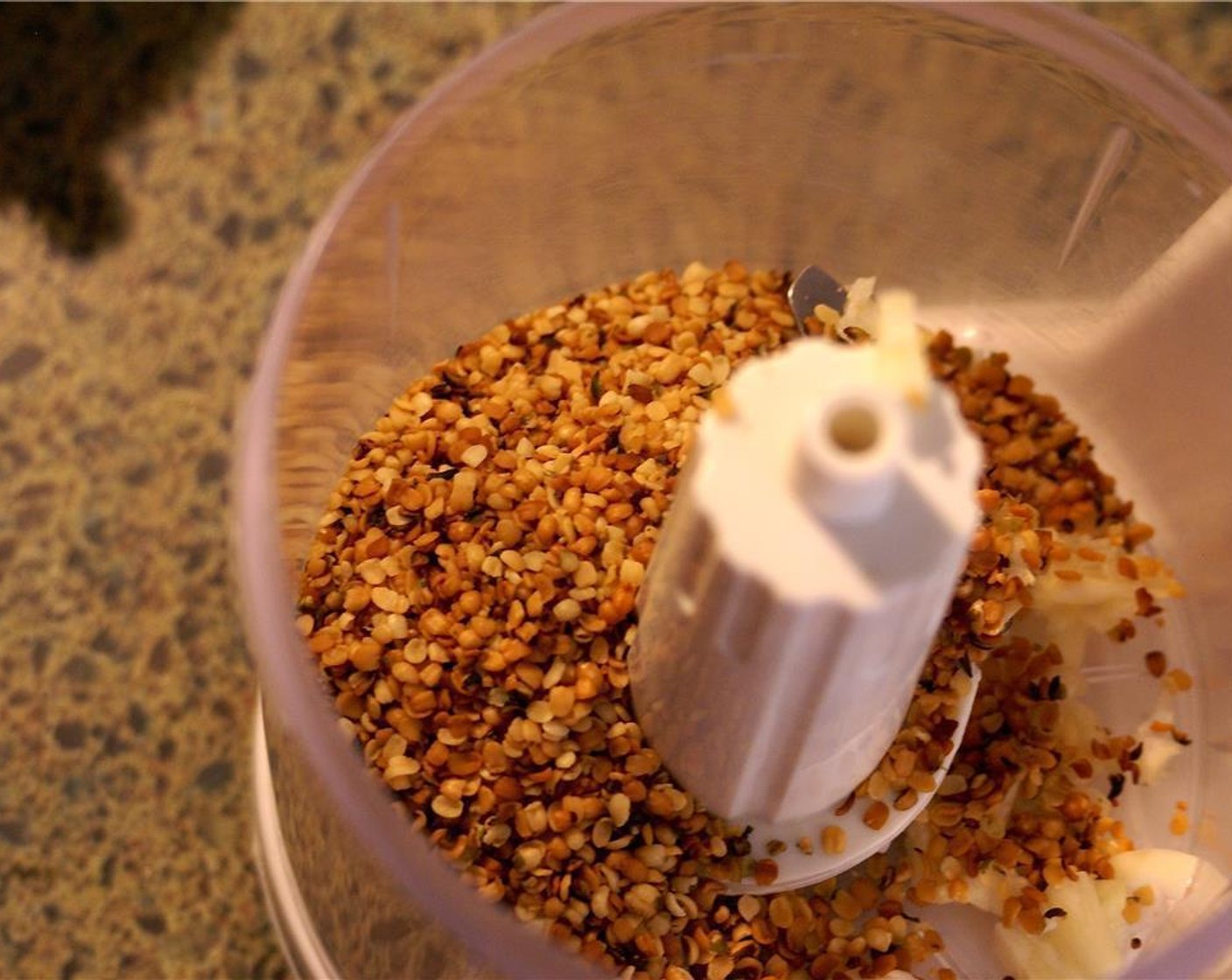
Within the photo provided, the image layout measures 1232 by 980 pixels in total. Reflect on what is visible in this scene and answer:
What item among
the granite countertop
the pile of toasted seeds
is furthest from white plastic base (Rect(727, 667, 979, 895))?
the granite countertop

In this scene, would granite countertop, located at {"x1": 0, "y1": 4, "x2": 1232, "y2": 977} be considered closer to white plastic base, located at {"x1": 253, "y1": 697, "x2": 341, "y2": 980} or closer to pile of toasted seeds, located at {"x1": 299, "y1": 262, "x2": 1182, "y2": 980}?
white plastic base, located at {"x1": 253, "y1": 697, "x2": 341, "y2": 980}

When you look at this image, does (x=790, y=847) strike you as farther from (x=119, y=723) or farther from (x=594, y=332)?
(x=119, y=723)

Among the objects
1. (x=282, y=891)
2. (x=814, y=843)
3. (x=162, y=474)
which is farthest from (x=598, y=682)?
(x=162, y=474)

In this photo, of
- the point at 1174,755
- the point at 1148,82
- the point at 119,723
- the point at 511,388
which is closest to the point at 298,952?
the point at 119,723

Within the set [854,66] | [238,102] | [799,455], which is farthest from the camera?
[238,102]

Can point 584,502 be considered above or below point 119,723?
above

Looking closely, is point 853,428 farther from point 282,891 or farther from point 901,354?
A: point 282,891
